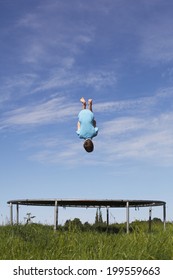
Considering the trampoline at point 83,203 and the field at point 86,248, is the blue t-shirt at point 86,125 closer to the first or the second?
the trampoline at point 83,203

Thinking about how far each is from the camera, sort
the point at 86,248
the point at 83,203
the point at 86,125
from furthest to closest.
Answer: the point at 83,203 < the point at 86,125 < the point at 86,248

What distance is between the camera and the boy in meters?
11.0

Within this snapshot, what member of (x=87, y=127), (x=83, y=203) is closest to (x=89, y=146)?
(x=87, y=127)

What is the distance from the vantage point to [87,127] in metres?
11.1

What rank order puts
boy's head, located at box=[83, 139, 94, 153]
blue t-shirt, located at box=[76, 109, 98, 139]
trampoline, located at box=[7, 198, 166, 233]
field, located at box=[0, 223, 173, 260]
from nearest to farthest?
field, located at box=[0, 223, 173, 260] < boy's head, located at box=[83, 139, 94, 153] < blue t-shirt, located at box=[76, 109, 98, 139] < trampoline, located at box=[7, 198, 166, 233]

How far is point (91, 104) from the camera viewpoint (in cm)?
1139

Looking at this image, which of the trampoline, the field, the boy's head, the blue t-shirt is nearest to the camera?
the field

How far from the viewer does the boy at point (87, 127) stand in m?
11.0

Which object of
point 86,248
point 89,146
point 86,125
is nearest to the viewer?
point 86,248

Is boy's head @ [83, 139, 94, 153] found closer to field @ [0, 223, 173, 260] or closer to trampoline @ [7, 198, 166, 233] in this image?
trampoline @ [7, 198, 166, 233]

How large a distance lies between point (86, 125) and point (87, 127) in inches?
2.0

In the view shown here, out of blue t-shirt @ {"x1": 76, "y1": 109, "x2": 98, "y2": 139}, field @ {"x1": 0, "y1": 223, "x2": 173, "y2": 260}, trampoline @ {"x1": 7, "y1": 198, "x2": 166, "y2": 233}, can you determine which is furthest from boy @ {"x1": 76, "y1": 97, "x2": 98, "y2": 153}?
field @ {"x1": 0, "y1": 223, "x2": 173, "y2": 260}

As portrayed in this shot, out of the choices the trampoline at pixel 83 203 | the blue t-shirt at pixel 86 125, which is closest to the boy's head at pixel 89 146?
the blue t-shirt at pixel 86 125

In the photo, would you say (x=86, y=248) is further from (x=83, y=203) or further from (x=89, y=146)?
(x=83, y=203)
